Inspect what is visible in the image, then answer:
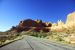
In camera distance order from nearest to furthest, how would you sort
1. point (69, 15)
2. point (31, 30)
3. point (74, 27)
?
point (74, 27), point (69, 15), point (31, 30)

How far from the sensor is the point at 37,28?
199 metres

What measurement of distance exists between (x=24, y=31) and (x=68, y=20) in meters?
94.1

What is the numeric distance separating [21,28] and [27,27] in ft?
22.4

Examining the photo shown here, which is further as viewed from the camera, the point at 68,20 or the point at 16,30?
the point at 16,30

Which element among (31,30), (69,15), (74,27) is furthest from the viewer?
(31,30)

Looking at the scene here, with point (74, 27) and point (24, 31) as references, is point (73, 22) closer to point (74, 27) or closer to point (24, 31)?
point (74, 27)

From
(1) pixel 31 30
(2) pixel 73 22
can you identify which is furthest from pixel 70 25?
(1) pixel 31 30

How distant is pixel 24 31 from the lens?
193500 mm

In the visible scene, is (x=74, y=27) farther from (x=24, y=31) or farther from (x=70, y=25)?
(x=24, y=31)

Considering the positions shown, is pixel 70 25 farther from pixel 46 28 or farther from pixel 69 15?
pixel 46 28

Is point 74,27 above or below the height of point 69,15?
below

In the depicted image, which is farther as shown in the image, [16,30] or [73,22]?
Answer: [16,30]

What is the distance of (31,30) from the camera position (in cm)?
19338

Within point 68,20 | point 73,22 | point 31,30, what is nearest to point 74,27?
point 73,22
